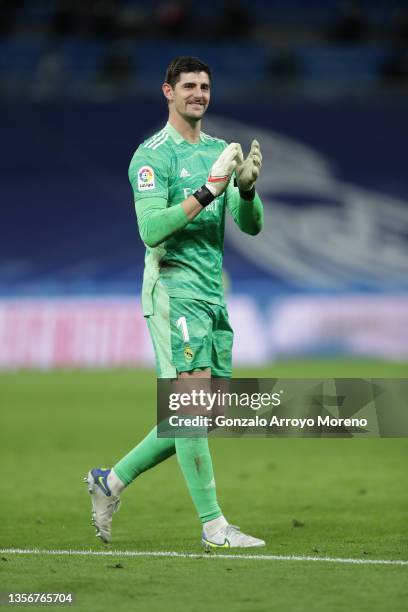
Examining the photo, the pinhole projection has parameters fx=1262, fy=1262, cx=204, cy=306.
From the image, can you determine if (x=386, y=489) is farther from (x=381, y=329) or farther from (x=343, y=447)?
(x=381, y=329)

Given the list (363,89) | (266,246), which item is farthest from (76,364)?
(363,89)

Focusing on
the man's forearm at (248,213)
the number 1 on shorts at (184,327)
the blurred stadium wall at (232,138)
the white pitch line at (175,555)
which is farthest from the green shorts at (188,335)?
the blurred stadium wall at (232,138)

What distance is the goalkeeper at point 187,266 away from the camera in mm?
6668

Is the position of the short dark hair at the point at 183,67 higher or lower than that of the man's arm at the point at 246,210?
higher

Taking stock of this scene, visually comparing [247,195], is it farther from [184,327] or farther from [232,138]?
[232,138]

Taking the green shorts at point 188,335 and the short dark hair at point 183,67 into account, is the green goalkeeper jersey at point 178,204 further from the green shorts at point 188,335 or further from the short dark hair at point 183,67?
the short dark hair at point 183,67

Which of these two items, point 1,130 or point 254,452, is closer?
point 254,452

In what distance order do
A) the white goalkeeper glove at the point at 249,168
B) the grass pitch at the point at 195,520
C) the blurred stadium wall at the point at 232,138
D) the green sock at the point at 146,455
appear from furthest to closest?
the blurred stadium wall at the point at 232,138 < the green sock at the point at 146,455 < the white goalkeeper glove at the point at 249,168 < the grass pitch at the point at 195,520

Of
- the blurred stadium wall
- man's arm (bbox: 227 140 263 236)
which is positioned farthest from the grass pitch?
the blurred stadium wall

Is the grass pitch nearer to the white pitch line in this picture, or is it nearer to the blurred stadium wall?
the white pitch line

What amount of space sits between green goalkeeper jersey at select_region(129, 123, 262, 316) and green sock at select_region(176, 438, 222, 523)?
758 millimetres

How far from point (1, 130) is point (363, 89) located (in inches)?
298

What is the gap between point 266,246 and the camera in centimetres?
2452

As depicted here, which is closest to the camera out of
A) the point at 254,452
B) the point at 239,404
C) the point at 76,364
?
the point at 239,404
